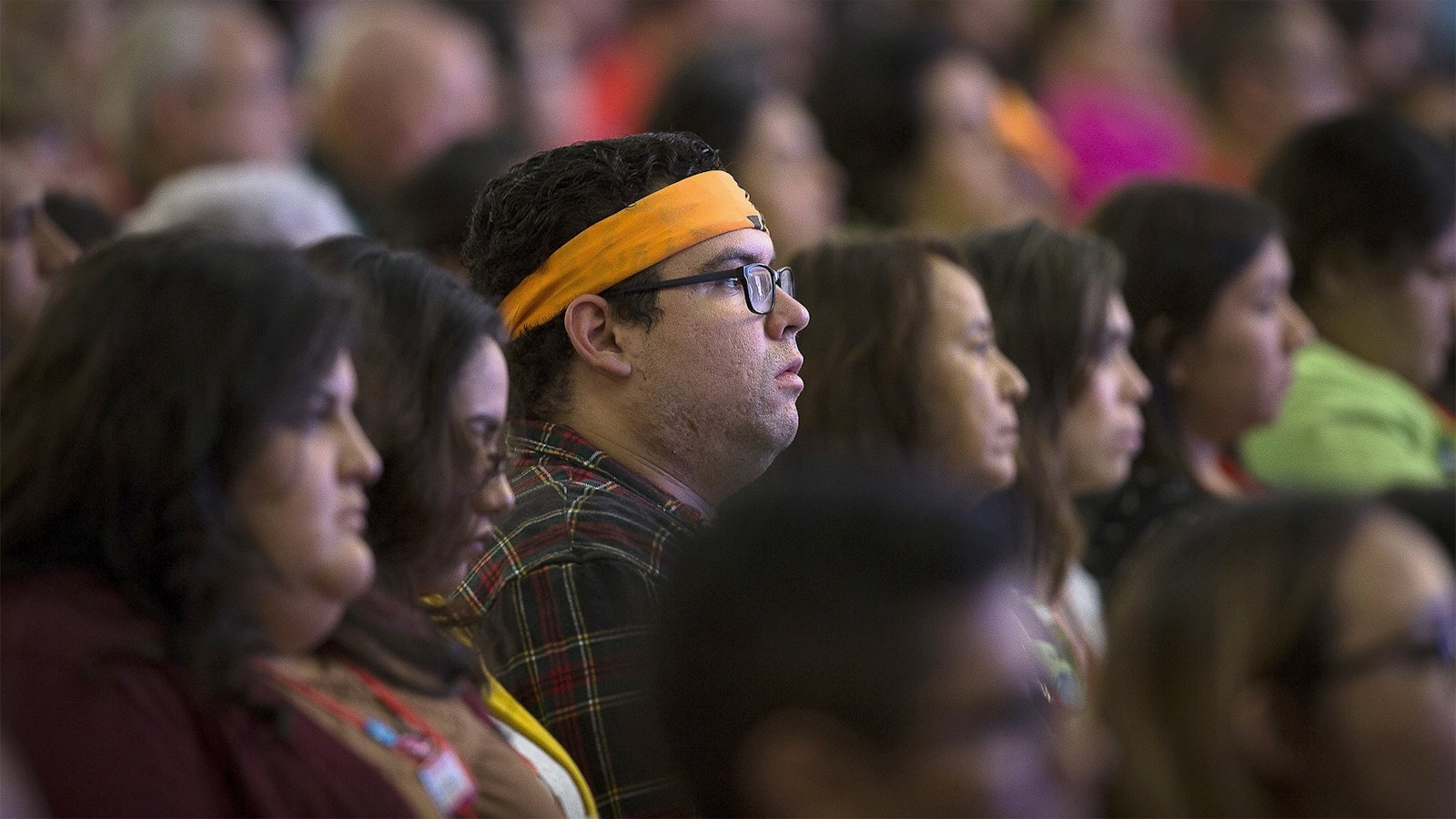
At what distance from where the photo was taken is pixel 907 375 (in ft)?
11.0

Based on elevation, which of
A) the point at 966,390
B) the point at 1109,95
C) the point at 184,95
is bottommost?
the point at 1109,95

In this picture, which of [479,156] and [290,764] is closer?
[290,764]

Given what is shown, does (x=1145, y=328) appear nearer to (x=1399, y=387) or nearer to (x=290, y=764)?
(x=1399, y=387)

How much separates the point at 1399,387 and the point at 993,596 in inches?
126

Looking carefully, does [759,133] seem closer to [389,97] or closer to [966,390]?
[389,97]

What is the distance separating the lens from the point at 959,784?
162 centimetres

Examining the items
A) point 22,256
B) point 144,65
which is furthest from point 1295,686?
point 144,65

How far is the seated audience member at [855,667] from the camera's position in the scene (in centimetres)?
161

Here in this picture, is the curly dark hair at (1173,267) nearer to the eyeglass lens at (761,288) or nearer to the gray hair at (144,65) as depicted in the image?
the eyeglass lens at (761,288)

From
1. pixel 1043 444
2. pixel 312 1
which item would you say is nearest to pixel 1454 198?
pixel 1043 444

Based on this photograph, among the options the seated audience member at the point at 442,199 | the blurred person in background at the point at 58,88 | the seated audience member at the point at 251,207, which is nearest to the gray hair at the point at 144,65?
the blurred person in background at the point at 58,88

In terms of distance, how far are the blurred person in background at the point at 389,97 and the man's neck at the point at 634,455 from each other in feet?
9.45

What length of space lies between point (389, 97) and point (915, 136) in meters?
1.67

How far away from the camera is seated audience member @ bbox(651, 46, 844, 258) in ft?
16.9
